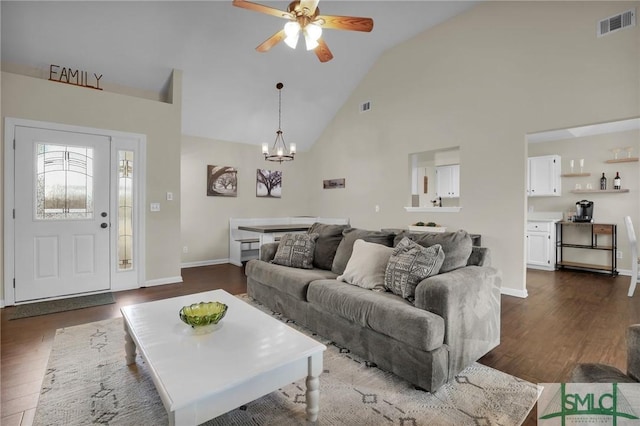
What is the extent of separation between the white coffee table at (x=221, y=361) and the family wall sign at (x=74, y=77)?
375 cm

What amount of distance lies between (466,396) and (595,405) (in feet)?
3.14

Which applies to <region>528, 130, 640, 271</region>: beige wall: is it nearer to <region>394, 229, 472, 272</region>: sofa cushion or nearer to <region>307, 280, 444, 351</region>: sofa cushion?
<region>394, 229, 472, 272</region>: sofa cushion

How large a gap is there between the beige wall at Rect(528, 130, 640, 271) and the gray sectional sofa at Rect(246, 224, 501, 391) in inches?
192

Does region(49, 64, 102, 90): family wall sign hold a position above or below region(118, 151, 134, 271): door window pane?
above

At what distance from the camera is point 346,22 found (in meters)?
2.73

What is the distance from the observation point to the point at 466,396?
188cm

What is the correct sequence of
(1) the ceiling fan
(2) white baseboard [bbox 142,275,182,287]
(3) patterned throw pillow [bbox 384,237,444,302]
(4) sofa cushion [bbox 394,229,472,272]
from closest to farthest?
(3) patterned throw pillow [bbox 384,237,444,302] < (4) sofa cushion [bbox 394,229,472,272] < (1) the ceiling fan < (2) white baseboard [bbox 142,275,182,287]

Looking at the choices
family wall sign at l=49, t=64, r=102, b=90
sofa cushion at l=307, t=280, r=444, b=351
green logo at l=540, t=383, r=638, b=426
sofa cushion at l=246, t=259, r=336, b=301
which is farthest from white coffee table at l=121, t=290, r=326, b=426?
family wall sign at l=49, t=64, r=102, b=90

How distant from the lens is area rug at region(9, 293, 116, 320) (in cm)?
331

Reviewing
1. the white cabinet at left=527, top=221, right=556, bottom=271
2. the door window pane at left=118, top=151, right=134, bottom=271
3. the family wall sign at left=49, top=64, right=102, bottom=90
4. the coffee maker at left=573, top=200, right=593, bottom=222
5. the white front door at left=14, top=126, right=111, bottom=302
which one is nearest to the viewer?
the white front door at left=14, top=126, right=111, bottom=302

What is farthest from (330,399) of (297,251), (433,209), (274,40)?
(433,209)

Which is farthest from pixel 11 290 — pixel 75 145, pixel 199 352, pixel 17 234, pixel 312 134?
pixel 312 134

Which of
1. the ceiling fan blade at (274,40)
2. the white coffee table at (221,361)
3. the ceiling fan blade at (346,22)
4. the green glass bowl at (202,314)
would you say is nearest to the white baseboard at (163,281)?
the white coffee table at (221,361)

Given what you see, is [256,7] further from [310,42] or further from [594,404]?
[594,404]
